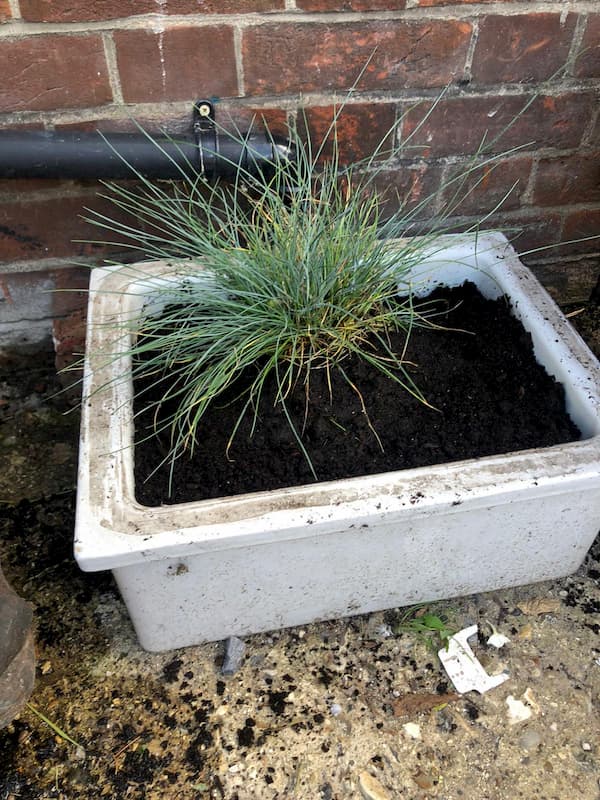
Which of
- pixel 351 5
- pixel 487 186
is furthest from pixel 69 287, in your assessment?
pixel 487 186

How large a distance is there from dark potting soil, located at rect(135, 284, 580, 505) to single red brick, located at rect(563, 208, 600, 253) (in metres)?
0.53

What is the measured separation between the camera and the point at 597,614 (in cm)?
108

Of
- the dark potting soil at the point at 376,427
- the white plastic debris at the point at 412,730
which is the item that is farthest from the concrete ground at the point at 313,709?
the dark potting soil at the point at 376,427

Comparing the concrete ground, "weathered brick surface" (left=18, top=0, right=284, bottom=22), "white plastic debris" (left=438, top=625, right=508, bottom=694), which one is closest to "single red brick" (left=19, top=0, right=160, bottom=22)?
"weathered brick surface" (left=18, top=0, right=284, bottom=22)

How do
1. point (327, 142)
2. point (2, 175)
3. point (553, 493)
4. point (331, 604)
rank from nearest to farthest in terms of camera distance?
point (553, 493), point (331, 604), point (2, 175), point (327, 142)

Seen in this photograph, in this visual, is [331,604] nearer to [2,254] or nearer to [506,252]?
[506,252]

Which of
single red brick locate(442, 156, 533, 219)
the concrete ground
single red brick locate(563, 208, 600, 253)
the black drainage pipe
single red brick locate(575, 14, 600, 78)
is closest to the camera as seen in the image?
the concrete ground

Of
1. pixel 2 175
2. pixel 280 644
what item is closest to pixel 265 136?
pixel 2 175

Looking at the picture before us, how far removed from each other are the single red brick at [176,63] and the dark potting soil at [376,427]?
1.71ft

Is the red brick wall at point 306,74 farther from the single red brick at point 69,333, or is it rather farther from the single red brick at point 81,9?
the single red brick at point 69,333

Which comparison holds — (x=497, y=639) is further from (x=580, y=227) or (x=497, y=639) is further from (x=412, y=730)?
(x=580, y=227)

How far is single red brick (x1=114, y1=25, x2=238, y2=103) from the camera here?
1.10 metres

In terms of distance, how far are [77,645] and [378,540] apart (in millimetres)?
487

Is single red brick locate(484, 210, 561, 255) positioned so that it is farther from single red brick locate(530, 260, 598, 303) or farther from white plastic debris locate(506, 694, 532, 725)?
white plastic debris locate(506, 694, 532, 725)
